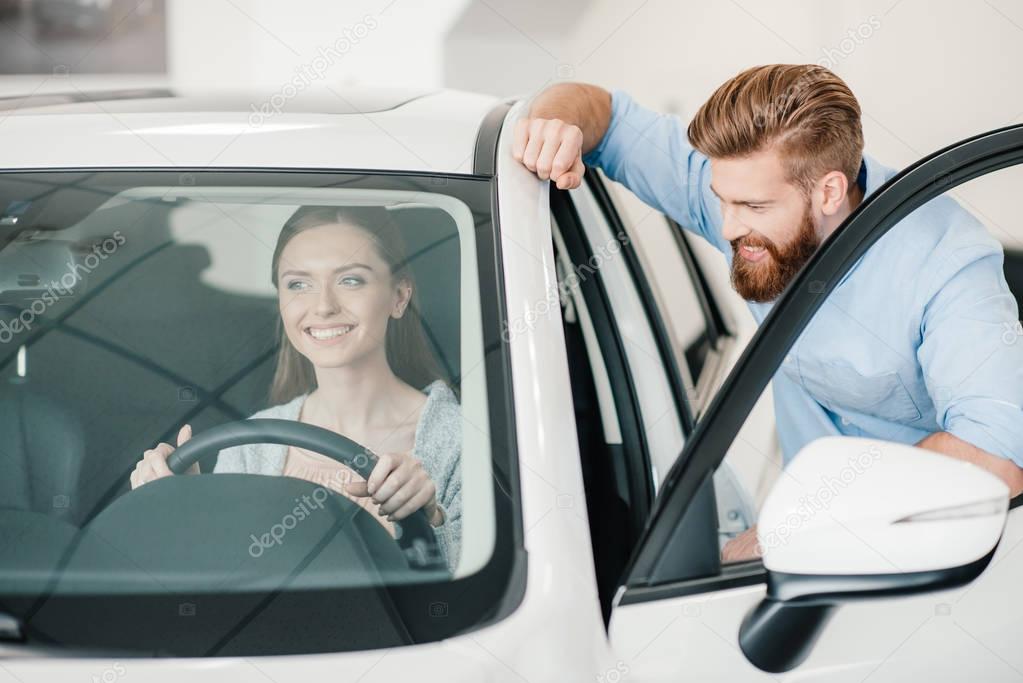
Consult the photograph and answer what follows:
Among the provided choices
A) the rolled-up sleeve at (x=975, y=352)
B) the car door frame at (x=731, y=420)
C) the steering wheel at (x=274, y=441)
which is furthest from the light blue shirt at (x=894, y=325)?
the steering wheel at (x=274, y=441)

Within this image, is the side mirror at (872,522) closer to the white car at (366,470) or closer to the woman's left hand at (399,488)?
the white car at (366,470)

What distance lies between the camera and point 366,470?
1012 millimetres

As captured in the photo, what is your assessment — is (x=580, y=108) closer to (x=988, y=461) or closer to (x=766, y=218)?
(x=766, y=218)

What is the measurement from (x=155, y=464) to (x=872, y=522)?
76 cm

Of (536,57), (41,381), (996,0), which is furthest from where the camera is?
(536,57)

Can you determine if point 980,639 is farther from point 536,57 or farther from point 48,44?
point 48,44

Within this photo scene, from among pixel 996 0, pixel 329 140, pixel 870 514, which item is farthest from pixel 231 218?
pixel 996 0

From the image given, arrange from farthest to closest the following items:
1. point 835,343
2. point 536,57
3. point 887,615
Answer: point 536,57
point 835,343
point 887,615

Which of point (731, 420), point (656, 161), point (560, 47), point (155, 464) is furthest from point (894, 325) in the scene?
point (560, 47)

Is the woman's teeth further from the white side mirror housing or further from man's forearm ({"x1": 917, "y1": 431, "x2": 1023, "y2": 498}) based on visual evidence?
man's forearm ({"x1": 917, "y1": 431, "x2": 1023, "y2": 498})

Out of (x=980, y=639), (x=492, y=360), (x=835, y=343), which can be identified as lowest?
(x=980, y=639)

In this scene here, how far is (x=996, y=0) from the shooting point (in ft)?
9.25

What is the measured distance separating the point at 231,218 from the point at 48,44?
8226mm

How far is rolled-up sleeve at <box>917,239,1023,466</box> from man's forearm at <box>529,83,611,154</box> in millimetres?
619
